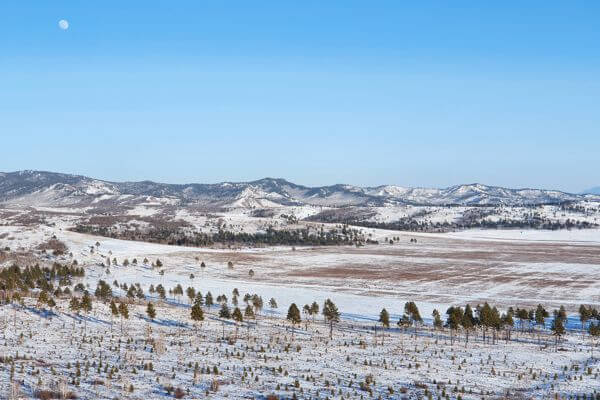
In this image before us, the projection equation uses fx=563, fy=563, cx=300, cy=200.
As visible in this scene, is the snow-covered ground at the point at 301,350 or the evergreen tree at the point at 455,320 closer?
the snow-covered ground at the point at 301,350

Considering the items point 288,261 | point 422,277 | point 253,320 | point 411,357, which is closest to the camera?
point 411,357

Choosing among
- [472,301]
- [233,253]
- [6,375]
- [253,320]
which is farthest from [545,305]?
[233,253]

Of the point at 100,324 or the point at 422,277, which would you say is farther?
the point at 422,277

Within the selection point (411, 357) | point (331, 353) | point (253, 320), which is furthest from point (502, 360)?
point (253, 320)

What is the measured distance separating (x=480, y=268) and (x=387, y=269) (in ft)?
79.5

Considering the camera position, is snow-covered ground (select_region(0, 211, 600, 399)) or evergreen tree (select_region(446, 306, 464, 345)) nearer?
snow-covered ground (select_region(0, 211, 600, 399))

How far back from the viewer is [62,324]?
53.2 meters

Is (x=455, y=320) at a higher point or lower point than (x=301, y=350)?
higher

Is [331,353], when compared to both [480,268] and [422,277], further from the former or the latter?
[480,268]

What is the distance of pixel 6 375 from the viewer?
30.3 meters

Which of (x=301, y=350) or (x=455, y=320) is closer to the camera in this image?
(x=301, y=350)

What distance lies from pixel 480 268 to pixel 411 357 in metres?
108

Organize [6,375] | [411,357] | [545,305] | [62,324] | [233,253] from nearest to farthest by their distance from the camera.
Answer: [6,375]
[411,357]
[62,324]
[545,305]
[233,253]

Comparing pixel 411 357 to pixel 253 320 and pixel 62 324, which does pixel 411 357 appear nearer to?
pixel 253 320
